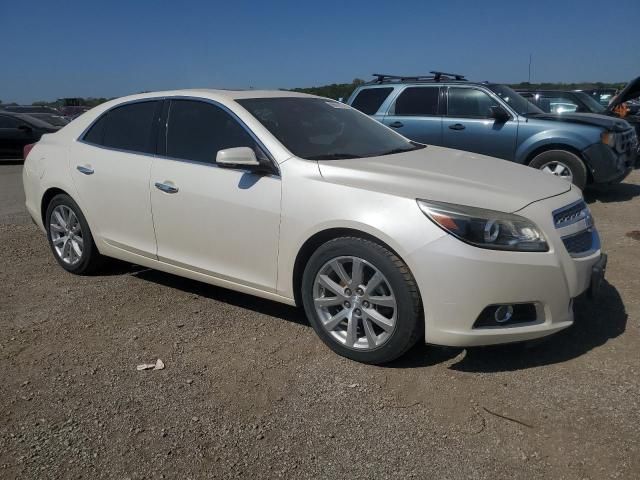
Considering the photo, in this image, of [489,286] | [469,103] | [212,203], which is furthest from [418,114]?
[489,286]

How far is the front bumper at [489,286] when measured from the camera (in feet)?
9.97

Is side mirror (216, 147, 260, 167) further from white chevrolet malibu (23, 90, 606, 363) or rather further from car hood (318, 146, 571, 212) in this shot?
car hood (318, 146, 571, 212)

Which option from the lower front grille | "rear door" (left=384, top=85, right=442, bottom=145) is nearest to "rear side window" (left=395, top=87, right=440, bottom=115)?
"rear door" (left=384, top=85, right=442, bottom=145)

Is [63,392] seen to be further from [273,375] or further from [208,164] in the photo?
[208,164]

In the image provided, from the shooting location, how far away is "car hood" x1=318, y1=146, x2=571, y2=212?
3.24 meters

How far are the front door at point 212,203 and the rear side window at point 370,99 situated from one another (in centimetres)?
580

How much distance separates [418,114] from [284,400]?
7031 millimetres

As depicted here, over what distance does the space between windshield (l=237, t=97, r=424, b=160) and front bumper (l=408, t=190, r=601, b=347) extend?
118 centimetres

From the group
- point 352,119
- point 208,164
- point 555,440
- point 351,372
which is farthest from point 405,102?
point 555,440

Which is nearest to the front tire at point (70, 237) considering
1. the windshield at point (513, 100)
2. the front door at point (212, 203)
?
the front door at point (212, 203)

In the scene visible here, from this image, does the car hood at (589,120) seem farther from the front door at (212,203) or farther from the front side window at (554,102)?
the front door at (212,203)

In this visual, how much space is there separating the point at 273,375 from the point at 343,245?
84 centimetres

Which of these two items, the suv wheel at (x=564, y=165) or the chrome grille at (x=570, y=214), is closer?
the chrome grille at (x=570, y=214)

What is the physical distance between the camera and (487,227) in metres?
3.09
